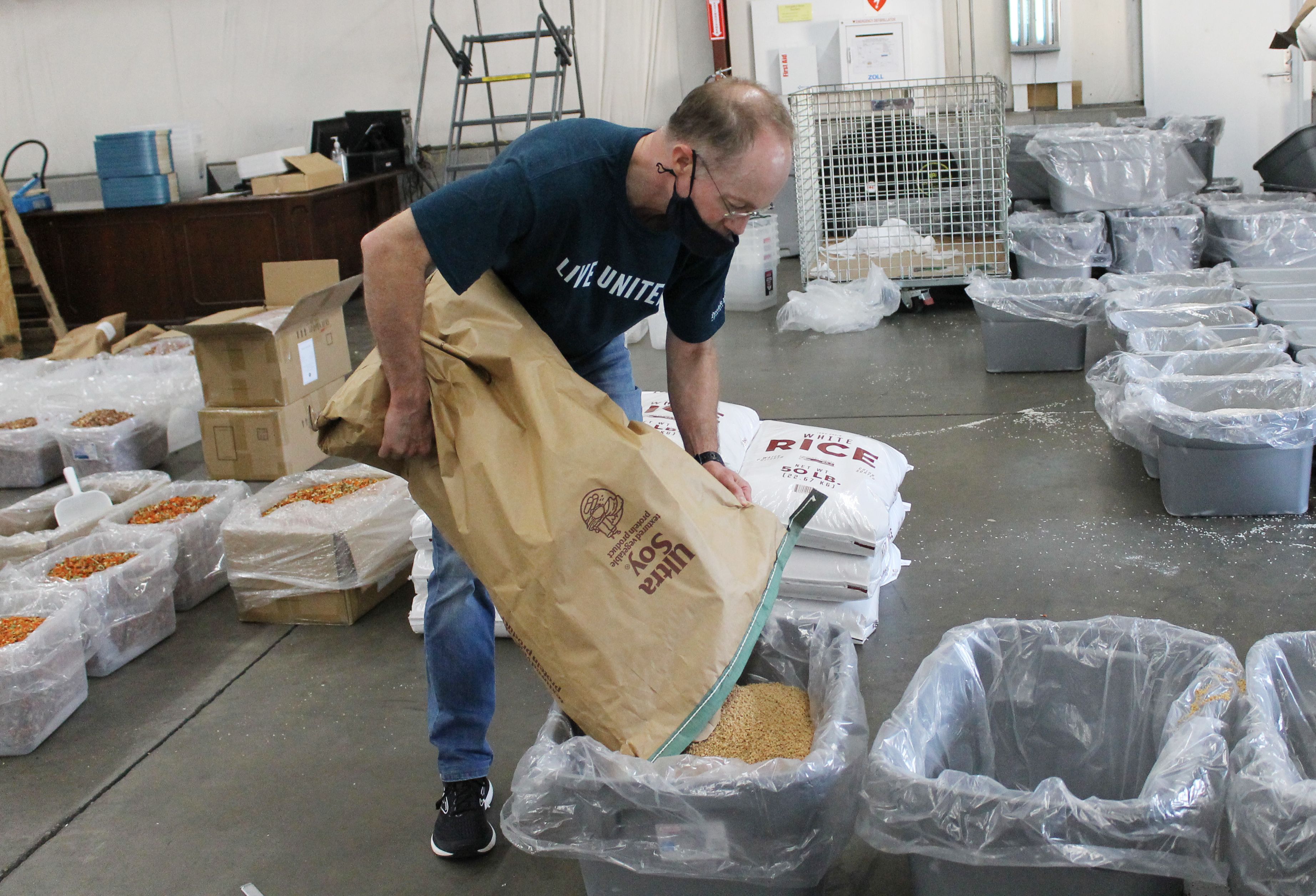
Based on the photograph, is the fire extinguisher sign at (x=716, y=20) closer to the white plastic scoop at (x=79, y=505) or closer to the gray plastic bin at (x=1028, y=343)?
the gray plastic bin at (x=1028, y=343)

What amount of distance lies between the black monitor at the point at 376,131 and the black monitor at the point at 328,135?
0.06ft

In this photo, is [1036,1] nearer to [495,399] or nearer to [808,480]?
[808,480]

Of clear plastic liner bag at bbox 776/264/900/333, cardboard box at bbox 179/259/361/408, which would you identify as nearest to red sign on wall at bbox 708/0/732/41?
clear plastic liner bag at bbox 776/264/900/333

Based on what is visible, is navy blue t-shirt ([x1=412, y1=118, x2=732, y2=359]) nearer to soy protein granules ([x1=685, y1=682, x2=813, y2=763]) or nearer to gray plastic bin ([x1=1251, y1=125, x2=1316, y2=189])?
soy protein granules ([x1=685, y1=682, x2=813, y2=763])

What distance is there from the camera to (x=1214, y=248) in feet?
16.5

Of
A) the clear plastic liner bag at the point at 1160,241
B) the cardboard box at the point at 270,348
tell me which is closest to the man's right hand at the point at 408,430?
the cardboard box at the point at 270,348

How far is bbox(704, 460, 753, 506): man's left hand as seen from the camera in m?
1.57

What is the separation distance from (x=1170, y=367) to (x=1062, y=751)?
5.83 feet

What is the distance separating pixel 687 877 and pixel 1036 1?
6.35m

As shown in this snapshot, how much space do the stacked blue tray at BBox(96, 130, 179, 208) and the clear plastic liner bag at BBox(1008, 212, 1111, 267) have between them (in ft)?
15.2

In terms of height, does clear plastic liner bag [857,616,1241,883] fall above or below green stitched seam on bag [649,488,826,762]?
below

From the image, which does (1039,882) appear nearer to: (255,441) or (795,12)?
(255,441)

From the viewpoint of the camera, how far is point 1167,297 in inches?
142

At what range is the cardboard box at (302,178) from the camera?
602cm
